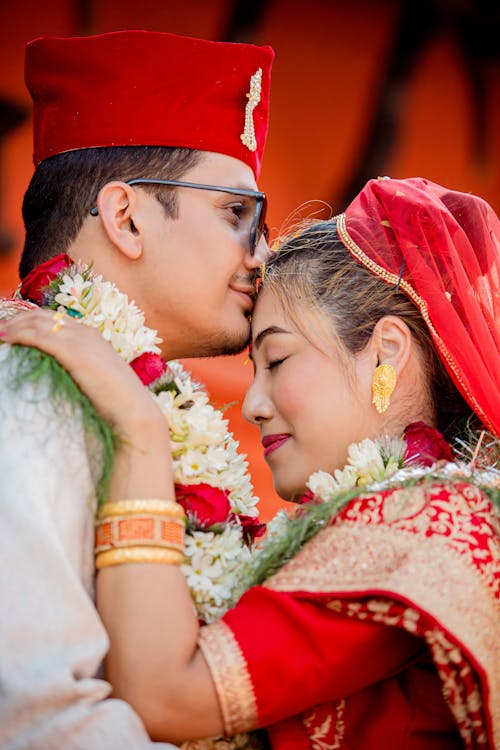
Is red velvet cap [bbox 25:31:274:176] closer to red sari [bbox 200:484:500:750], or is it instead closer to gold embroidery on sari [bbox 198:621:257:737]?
red sari [bbox 200:484:500:750]

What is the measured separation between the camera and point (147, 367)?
216 centimetres

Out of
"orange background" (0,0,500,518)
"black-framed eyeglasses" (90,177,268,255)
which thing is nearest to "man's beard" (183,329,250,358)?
"black-framed eyeglasses" (90,177,268,255)

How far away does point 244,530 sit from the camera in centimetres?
242

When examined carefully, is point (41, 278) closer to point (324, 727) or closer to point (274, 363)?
point (274, 363)

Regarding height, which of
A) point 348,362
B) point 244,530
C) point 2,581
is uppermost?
point 348,362

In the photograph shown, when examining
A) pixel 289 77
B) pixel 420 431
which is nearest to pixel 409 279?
pixel 420 431

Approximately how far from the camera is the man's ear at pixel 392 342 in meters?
2.34

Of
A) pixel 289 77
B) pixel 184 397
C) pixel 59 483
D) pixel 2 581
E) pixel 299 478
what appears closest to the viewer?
pixel 2 581

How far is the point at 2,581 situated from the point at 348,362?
42.2 inches

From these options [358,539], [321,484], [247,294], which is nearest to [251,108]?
[247,294]

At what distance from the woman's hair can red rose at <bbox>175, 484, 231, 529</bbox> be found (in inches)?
20.5

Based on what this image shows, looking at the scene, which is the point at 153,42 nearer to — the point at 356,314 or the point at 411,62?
the point at 356,314

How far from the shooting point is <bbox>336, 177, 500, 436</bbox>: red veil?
2.27 meters

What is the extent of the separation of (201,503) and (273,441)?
1.20ft
